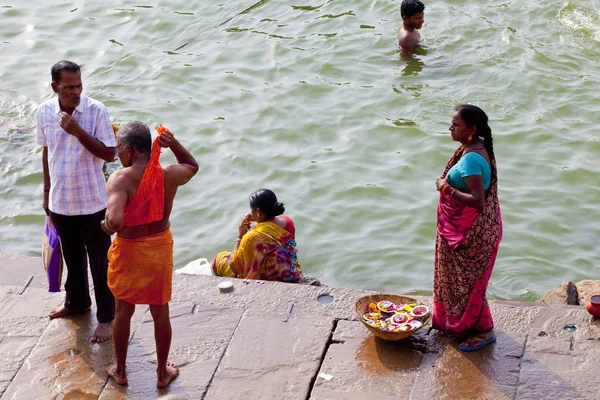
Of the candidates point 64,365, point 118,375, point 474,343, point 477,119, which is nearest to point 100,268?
point 64,365

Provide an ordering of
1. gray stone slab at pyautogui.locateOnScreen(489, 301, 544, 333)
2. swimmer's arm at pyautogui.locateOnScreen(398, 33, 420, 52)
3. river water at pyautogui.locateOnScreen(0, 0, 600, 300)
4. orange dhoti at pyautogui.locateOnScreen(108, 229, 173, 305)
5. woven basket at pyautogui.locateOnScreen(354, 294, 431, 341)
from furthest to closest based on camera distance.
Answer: swimmer's arm at pyautogui.locateOnScreen(398, 33, 420, 52) < river water at pyautogui.locateOnScreen(0, 0, 600, 300) < gray stone slab at pyautogui.locateOnScreen(489, 301, 544, 333) < woven basket at pyautogui.locateOnScreen(354, 294, 431, 341) < orange dhoti at pyautogui.locateOnScreen(108, 229, 173, 305)

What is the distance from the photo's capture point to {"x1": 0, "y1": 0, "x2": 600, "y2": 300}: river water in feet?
28.3

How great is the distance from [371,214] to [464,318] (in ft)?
10.7

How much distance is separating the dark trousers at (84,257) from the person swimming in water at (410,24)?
628cm

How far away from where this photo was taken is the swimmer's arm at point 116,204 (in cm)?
497

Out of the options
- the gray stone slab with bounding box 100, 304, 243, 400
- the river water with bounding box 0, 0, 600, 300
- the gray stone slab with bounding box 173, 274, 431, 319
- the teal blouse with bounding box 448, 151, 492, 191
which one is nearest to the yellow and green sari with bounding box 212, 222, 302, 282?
the gray stone slab with bounding box 173, 274, 431, 319

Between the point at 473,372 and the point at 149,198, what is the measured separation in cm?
236

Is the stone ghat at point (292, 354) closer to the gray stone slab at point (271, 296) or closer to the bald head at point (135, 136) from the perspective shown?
the gray stone slab at point (271, 296)

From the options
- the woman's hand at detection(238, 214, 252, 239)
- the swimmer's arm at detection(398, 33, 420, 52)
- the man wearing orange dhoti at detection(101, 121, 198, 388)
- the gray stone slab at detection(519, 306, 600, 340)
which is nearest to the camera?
the man wearing orange dhoti at detection(101, 121, 198, 388)

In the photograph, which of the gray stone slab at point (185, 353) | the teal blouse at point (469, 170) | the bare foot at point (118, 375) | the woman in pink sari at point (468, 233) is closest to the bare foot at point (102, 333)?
the gray stone slab at point (185, 353)

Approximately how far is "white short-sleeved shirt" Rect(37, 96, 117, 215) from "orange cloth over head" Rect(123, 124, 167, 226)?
2.26 ft

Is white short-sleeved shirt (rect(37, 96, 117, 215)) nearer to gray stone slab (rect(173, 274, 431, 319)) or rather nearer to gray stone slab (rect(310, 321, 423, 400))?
gray stone slab (rect(173, 274, 431, 319))

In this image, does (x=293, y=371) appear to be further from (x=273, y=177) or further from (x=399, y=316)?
(x=273, y=177)

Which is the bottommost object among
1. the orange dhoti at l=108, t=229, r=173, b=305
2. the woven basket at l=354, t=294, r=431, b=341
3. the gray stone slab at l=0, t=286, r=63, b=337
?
the gray stone slab at l=0, t=286, r=63, b=337
